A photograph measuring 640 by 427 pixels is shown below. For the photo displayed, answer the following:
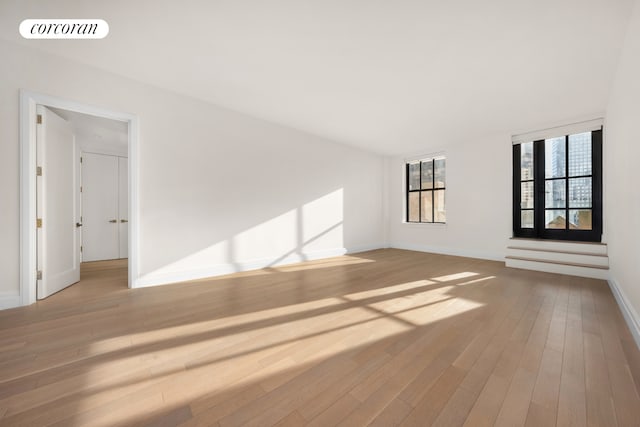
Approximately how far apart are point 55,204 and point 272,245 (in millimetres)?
2770

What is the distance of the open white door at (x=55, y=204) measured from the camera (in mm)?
2570

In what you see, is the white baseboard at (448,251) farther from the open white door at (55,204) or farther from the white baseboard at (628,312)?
the open white door at (55,204)

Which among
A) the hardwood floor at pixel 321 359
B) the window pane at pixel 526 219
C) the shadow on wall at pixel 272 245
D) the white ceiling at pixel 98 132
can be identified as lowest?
the hardwood floor at pixel 321 359

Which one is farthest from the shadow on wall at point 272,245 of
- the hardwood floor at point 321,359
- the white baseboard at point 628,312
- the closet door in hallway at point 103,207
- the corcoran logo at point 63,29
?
the white baseboard at point 628,312

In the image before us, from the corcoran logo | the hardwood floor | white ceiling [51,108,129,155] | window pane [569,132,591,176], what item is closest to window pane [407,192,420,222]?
window pane [569,132,591,176]

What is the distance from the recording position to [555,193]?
4.15 m

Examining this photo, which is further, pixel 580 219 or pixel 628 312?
pixel 580 219

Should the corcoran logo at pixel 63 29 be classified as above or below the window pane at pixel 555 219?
above

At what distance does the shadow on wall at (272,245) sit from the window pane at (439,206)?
7.58 feet

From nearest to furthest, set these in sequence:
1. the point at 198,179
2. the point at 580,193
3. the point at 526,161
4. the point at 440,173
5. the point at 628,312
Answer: the point at 628,312
the point at 198,179
the point at 580,193
the point at 526,161
the point at 440,173

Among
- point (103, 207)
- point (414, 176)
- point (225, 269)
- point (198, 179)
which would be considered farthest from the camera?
point (414, 176)

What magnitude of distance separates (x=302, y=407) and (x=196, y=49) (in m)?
3.09

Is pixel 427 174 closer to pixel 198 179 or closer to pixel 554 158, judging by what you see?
pixel 554 158

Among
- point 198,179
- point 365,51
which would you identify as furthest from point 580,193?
point 198,179
